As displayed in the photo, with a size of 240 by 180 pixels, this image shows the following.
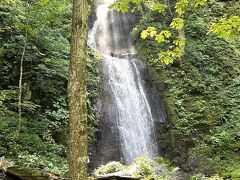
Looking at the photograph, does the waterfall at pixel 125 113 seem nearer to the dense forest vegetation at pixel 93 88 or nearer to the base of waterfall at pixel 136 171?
the dense forest vegetation at pixel 93 88

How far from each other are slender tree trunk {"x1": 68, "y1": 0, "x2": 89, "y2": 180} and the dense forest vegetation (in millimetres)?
2608

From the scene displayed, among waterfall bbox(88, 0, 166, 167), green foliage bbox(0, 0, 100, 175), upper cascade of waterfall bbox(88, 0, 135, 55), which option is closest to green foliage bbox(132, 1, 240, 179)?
waterfall bbox(88, 0, 166, 167)

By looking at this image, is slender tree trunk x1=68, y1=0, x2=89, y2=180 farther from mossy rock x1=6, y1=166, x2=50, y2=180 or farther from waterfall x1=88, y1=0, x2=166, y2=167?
waterfall x1=88, y1=0, x2=166, y2=167

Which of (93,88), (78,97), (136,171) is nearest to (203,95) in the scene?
(93,88)

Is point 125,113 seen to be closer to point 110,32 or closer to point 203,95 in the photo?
point 203,95

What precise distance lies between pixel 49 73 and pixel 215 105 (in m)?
8.20

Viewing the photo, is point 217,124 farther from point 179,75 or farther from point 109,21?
point 109,21

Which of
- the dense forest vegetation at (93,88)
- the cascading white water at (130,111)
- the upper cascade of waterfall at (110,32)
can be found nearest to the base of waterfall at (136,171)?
the dense forest vegetation at (93,88)

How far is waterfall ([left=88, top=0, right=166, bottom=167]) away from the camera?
12148 millimetres

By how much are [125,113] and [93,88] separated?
1907 millimetres

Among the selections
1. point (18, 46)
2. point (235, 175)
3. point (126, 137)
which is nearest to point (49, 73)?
point (18, 46)

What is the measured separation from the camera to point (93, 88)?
44.1ft

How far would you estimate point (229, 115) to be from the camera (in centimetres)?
1328

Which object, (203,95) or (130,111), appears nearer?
(130,111)
